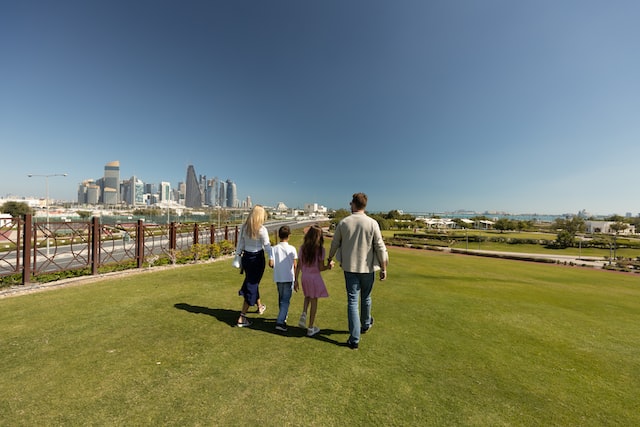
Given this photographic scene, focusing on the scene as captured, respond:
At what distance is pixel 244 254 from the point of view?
4.68 meters

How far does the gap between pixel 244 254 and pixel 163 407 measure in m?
2.45

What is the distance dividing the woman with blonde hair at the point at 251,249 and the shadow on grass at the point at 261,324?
0.28 meters

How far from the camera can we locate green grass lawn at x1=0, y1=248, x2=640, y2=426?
2514mm

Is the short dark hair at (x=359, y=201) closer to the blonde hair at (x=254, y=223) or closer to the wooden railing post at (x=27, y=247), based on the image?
the blonde hair at (x=254, y=223)

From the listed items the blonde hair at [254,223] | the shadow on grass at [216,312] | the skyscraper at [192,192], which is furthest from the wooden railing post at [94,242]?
the skyscraper at [192,192]

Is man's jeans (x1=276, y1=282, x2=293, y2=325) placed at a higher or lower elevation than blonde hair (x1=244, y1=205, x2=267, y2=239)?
lower

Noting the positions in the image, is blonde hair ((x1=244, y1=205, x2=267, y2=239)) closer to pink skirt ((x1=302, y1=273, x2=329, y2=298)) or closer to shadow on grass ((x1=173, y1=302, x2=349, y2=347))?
pink skirt ((x1=302, y1=273, x2=329, y2=298))

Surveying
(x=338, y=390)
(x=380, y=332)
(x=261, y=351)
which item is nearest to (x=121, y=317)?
(x=261, y=351)

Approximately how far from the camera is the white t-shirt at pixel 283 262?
441 centimetres

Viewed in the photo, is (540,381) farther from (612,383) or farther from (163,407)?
(163,407)

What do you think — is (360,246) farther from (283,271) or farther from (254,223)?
(254,223)

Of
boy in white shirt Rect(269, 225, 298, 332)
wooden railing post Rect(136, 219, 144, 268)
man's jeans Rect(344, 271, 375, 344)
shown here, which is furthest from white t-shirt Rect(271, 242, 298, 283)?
wooden railing post Rect(136, 219, 144, 268)

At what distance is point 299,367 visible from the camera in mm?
3320

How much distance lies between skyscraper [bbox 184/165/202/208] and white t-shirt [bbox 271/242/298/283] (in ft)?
562
